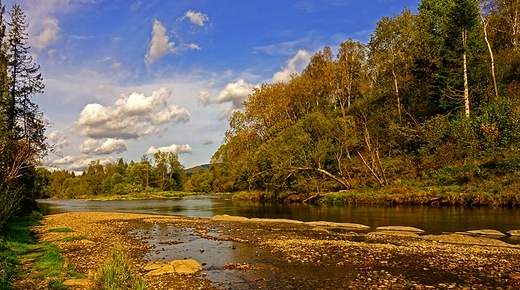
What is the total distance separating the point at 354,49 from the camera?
78.2 metres

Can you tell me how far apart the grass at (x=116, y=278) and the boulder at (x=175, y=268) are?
16.0ft

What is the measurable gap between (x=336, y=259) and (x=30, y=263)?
13660 millimetres

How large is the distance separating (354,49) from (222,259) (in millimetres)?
69253

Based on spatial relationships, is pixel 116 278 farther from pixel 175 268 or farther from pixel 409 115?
pixel 409 115

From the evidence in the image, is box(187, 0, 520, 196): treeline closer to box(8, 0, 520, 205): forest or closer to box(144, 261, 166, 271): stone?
box(8, 0, 520, 205): forest

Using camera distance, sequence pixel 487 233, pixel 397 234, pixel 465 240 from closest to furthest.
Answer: pixel 465 240
pixel 487 233
pixel 397 234

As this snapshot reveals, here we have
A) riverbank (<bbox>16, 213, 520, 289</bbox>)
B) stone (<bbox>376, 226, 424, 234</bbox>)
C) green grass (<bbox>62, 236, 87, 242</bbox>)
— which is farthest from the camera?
stone (<bbox>376, 226, 424, 234</bbox>)

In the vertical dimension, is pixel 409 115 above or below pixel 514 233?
above

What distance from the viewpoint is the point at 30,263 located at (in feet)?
52.0

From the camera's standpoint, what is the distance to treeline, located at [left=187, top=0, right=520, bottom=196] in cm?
4409

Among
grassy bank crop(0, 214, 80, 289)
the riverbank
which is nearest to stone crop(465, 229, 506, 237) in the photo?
the riverbank

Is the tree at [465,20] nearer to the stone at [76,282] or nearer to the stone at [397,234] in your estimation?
the stone at [397,234]

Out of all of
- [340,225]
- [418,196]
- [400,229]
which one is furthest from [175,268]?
[418,196]

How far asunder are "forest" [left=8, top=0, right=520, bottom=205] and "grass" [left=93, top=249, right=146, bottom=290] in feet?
128
